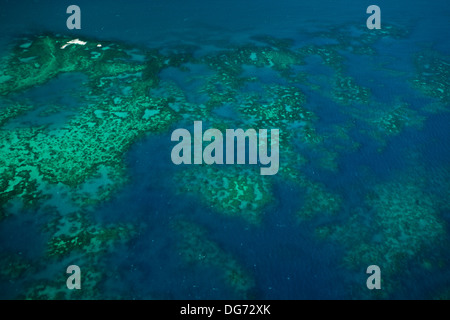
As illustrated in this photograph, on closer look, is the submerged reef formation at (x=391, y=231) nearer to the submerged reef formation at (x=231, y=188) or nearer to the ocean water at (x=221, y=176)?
the ocean water at (x=221, y=176)

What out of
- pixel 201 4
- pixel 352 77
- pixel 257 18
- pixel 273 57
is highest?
pixel 201 4

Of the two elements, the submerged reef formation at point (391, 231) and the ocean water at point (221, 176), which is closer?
the ocean water at point (221, 176)

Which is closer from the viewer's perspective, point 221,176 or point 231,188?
point 231,188

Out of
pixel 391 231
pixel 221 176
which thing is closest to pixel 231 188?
pixel 221 176

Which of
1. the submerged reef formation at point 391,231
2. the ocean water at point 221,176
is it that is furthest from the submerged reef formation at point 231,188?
the submerged reef formation at point 391,231

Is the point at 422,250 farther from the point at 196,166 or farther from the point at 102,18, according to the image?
the point at 102,18

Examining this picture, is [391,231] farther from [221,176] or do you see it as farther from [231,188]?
[221,176]

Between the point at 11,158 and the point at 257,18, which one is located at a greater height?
the point at 257,18
